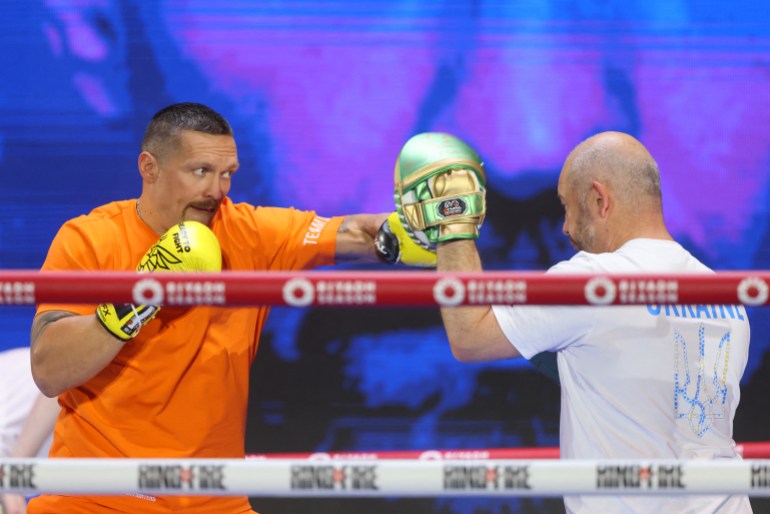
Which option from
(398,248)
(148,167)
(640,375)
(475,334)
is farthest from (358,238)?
(640,375)

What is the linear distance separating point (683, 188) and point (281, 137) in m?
1.35

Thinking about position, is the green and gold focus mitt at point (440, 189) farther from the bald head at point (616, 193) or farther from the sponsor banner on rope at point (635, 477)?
the sponsor banner on rope at point (635, 477)

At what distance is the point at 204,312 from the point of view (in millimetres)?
2373

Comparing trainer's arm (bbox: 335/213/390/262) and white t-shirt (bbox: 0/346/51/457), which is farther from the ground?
trainer's arm (bbox: 335/213/390/262)

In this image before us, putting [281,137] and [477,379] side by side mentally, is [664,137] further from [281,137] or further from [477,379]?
[281,137]

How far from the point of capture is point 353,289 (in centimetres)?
142

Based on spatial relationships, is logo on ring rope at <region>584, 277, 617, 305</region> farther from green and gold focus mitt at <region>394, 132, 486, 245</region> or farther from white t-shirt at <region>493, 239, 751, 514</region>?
green and gold focus mitt at <region>394, 132, 486, 245</region>

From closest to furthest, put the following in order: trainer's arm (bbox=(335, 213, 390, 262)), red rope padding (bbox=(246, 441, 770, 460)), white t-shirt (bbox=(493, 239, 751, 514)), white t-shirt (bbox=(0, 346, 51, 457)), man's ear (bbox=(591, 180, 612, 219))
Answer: white t-shirt (bbox=(493, 239, 751, 514)), man's ear (bbox=(591, 180, 612, 219)), trainer's arm (bbox=(335, 213, 390, 262)), red rope padding (bbox=(246, 441, 770, 460)), white t-shirt (bbox=(0, 346, 51, 457))

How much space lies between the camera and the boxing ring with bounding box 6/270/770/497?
141 centimetres

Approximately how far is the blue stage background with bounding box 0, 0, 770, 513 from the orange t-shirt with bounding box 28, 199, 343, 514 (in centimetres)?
87

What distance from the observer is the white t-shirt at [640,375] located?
6.07ft

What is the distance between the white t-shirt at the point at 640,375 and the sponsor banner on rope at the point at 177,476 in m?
0.70

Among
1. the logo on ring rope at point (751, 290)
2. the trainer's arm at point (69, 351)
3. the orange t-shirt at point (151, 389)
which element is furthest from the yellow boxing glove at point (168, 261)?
the logo on ring rope at point (751, 290)

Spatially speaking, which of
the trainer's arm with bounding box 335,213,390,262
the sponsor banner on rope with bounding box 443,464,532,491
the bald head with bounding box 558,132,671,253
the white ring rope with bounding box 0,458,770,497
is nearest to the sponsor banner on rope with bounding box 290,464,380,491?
the white ring rope with bounding box 0,458,770,497
